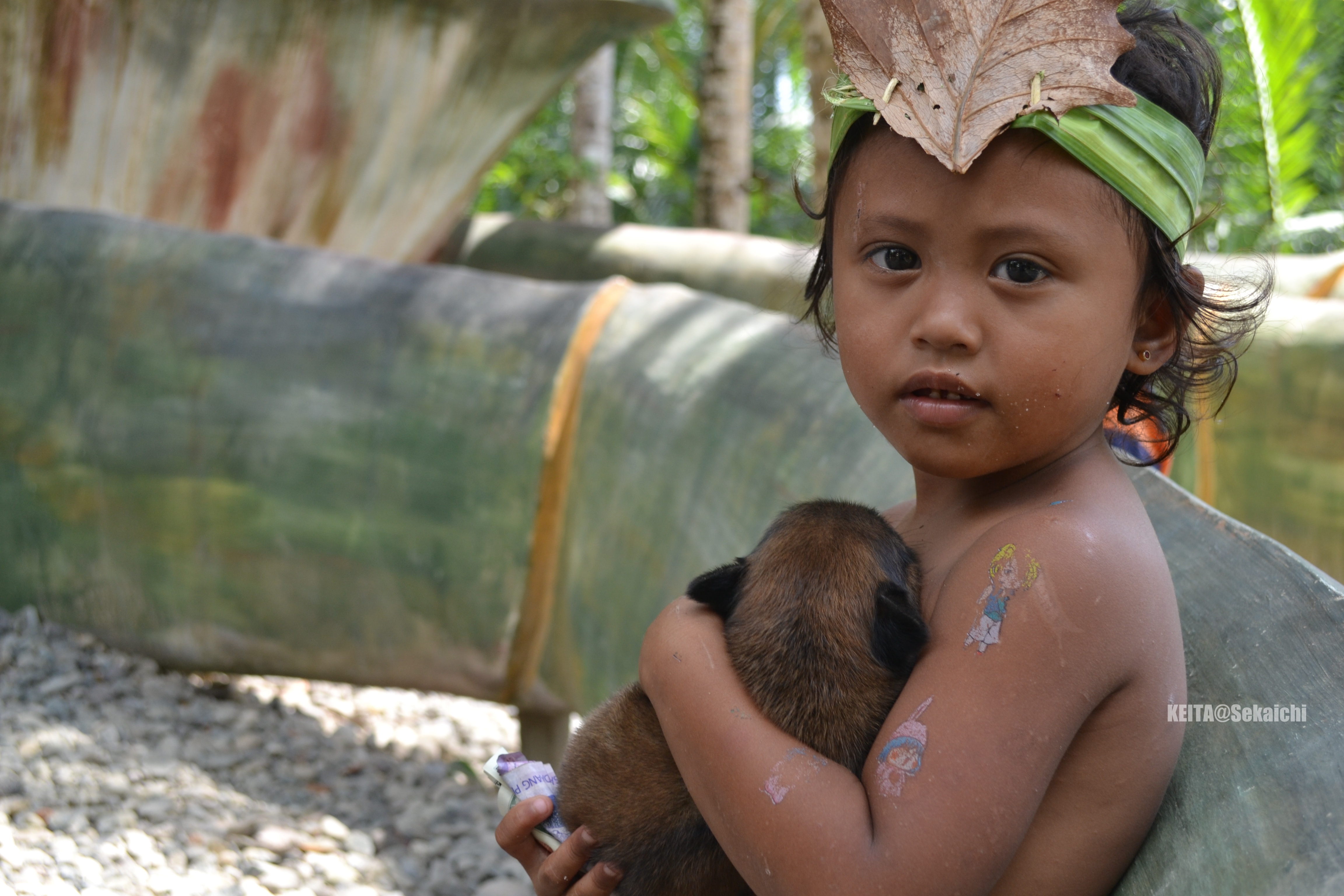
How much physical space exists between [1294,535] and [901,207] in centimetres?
264

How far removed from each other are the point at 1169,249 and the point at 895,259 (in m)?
0.31

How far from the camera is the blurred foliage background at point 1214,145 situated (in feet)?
28.3

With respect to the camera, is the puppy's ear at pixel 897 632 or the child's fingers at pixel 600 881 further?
the child's fingers at pixel 600 881

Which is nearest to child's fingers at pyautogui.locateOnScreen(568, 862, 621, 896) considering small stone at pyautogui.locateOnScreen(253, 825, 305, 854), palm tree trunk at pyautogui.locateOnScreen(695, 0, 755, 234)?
small stone at pyautogui.locateOnScreen(253, 825, 305, 854)

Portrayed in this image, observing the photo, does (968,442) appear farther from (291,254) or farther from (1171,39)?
(291,254)

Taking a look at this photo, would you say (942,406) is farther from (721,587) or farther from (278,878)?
(278,878)

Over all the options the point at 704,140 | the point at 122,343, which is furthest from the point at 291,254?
the point at 704,140

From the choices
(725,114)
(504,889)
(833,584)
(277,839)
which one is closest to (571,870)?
(833,584)

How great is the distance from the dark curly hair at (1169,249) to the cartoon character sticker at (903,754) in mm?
538

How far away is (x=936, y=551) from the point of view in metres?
1.42

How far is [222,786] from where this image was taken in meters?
3.30

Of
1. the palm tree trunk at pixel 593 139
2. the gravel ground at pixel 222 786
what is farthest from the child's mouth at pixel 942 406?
the palm tree trunk at pixel 593 139

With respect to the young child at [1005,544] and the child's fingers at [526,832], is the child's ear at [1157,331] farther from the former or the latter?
the child's fingers at [526,832]

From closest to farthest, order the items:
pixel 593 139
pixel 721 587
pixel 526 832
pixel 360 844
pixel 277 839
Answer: pixel 721 587, pixel 526 832, pixel 277 839, pixel 360 844, pixel 593 139
